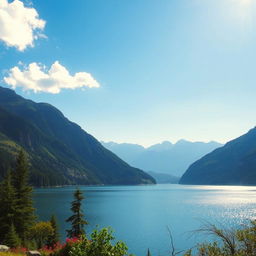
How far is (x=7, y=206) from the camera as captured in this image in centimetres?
4859

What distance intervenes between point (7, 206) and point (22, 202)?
Answer: 4176 millimetres

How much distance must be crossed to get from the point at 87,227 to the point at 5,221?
1572 inches

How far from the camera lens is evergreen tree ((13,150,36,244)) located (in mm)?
49812

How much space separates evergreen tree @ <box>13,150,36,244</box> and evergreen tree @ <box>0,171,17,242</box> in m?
1.01

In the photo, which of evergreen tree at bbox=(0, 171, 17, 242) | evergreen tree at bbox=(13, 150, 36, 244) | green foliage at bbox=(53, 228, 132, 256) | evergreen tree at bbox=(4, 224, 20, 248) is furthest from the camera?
evergreen tree at bbox=(13, 150, 36, 244)

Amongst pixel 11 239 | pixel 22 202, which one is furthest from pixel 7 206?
pixel 11 239

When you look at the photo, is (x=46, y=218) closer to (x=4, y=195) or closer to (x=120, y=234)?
(x=120, y=234)

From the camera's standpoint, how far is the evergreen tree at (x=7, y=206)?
47487 millimetres

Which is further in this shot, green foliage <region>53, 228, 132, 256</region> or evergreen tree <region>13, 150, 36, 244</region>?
evergreen tree <region>13, 150, 36, 244</region>

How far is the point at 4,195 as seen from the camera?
4875 centimetres

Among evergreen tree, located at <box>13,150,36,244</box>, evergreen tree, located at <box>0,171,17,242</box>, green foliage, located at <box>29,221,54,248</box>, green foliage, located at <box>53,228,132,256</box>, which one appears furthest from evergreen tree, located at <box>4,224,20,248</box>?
green foliage, located at <box>53,228,132,256</box>

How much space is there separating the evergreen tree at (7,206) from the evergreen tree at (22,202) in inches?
39.9

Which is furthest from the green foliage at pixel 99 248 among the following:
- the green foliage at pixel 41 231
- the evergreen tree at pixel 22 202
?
the green foliage at pixel 41 231

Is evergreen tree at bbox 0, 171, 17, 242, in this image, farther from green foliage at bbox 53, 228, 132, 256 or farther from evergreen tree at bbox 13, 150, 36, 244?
green foliage at bbox 53, 228, 132, 256
